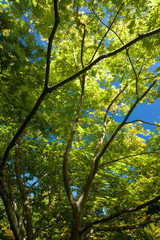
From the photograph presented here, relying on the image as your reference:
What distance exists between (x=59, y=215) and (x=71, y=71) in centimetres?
612

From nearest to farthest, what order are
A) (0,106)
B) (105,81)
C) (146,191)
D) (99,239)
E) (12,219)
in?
(0,106), (12,219), (146,191), (99,239), (105,81)

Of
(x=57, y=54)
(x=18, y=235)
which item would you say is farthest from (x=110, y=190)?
(x=57, y=54)

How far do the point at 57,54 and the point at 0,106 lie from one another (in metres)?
4.62

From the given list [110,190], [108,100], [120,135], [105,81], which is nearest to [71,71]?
[105,81]

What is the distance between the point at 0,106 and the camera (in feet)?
12.4

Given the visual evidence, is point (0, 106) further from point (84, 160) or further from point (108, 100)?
point (108, 100)

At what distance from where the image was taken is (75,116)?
16.4 ft

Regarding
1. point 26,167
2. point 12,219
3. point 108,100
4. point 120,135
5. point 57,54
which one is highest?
point 57,54

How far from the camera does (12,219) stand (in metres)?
4.02

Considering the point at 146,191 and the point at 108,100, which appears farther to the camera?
the point at 108,100

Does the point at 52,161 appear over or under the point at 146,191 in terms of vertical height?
over

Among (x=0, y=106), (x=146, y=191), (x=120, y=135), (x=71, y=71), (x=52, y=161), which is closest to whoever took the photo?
(x=0, y=106)

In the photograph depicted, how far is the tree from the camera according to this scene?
2.63 meters

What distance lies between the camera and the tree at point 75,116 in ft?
8.64
